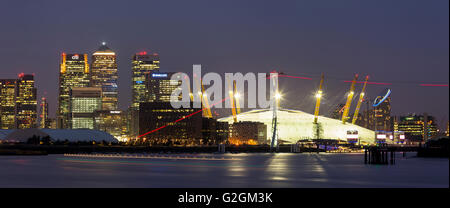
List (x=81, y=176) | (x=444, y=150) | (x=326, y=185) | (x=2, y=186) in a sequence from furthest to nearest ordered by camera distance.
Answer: (x=444, y=150), (x=81, y=176), (x=326, y=185), (x=2, y=186)
